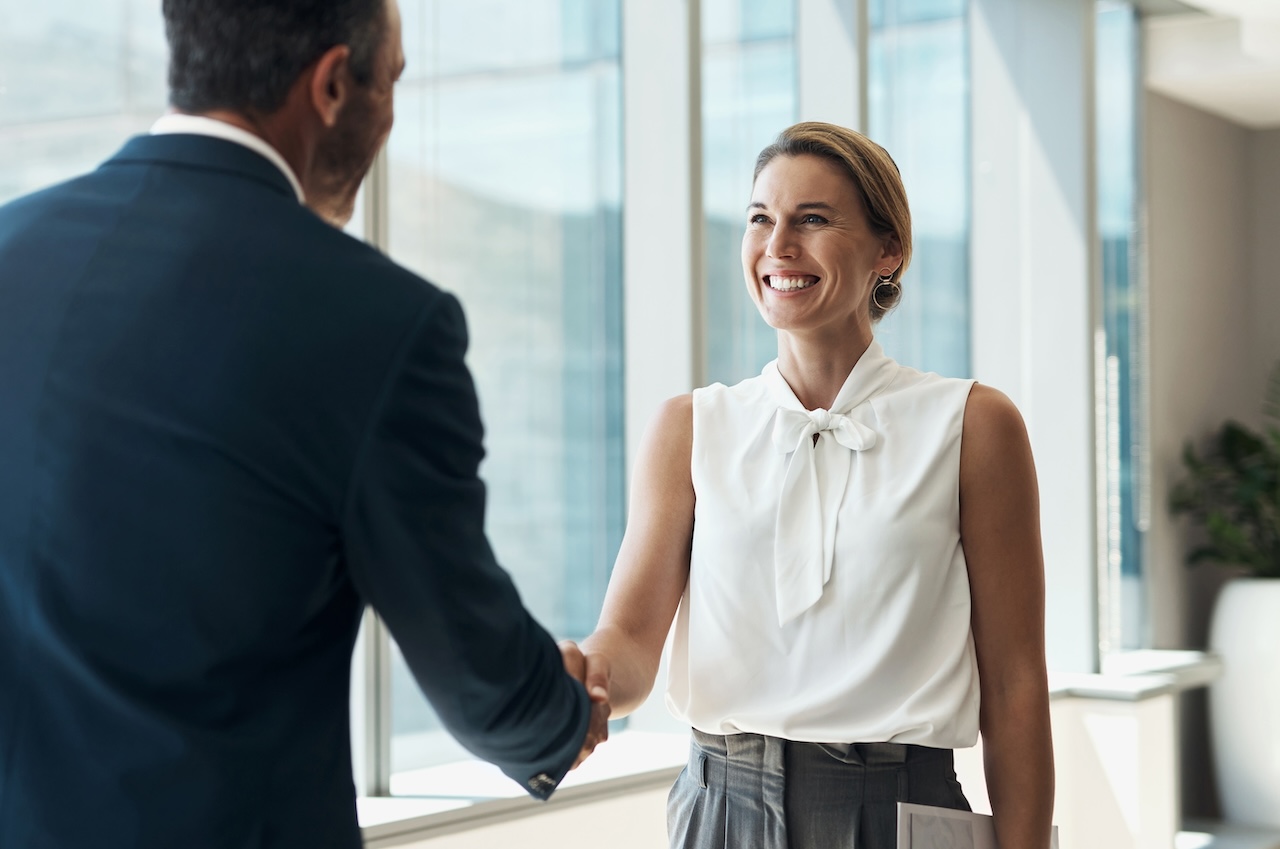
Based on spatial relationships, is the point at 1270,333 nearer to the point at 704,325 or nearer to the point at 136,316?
the point at 704,325

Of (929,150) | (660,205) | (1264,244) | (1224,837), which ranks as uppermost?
(929,150)

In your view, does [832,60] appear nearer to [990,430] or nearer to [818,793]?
[990,430]

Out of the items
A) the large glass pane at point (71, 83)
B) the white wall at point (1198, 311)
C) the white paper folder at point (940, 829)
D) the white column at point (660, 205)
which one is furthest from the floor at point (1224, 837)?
the large glass pane at point (71, 83)

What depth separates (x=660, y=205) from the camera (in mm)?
3684

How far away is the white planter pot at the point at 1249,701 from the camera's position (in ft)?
18.5

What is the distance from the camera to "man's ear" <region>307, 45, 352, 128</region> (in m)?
1.07

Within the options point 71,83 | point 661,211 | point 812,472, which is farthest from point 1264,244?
point 71,83

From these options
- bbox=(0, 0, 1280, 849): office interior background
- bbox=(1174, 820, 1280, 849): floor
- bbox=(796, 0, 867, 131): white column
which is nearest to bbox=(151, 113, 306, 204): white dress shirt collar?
bbox=(0, 0, 1280, 849): office interior background

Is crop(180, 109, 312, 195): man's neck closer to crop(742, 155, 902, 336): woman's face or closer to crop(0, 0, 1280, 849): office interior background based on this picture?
crop(742, 155, 902, 336): woman's face

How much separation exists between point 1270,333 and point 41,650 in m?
6.52

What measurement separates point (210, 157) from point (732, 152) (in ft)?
10.2

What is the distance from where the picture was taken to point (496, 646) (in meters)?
1.11

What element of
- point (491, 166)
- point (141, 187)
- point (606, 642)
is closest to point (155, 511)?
point (141, 187)

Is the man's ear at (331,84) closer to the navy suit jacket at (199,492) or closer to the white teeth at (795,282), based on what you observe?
the navy suit jacket at (199,492)
